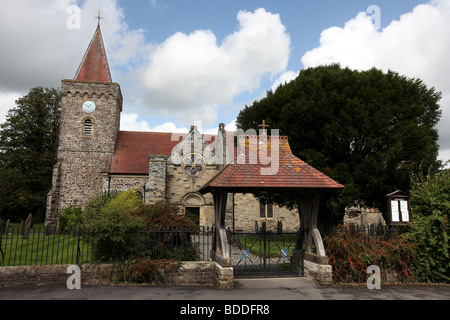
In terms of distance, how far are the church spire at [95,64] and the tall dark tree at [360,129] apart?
17403 millimetres

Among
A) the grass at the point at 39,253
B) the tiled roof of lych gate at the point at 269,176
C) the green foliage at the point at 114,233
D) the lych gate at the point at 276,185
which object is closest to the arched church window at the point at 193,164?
the grass at the point at 39,253

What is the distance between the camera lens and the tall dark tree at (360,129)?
16484mm

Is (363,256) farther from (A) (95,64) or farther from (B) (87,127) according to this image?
(A) (95,64)

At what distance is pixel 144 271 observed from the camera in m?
8.29

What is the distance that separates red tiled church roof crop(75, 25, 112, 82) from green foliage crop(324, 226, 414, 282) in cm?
2477

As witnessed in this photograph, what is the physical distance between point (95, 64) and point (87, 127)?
5.96 metres

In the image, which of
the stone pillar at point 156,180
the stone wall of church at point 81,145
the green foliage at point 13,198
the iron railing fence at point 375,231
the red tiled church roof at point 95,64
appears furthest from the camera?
the green foliage at point 13,198

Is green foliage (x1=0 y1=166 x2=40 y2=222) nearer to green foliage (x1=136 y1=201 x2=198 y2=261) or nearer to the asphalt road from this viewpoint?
green foliage (x1=136 y1=201 x2=198 y2=261)

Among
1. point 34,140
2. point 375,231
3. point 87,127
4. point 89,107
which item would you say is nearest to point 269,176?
point 375,231

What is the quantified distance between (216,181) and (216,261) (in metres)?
2.35

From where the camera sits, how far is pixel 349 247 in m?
9.07

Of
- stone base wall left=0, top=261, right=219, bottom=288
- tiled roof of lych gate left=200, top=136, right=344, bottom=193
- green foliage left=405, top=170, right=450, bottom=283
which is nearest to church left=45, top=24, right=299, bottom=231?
tiled roof of lych gate left=200, top=136, right=344, bottom=193

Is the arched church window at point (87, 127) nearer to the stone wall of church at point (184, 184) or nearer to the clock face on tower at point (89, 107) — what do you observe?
the clock face on tower at point (89, 107)
